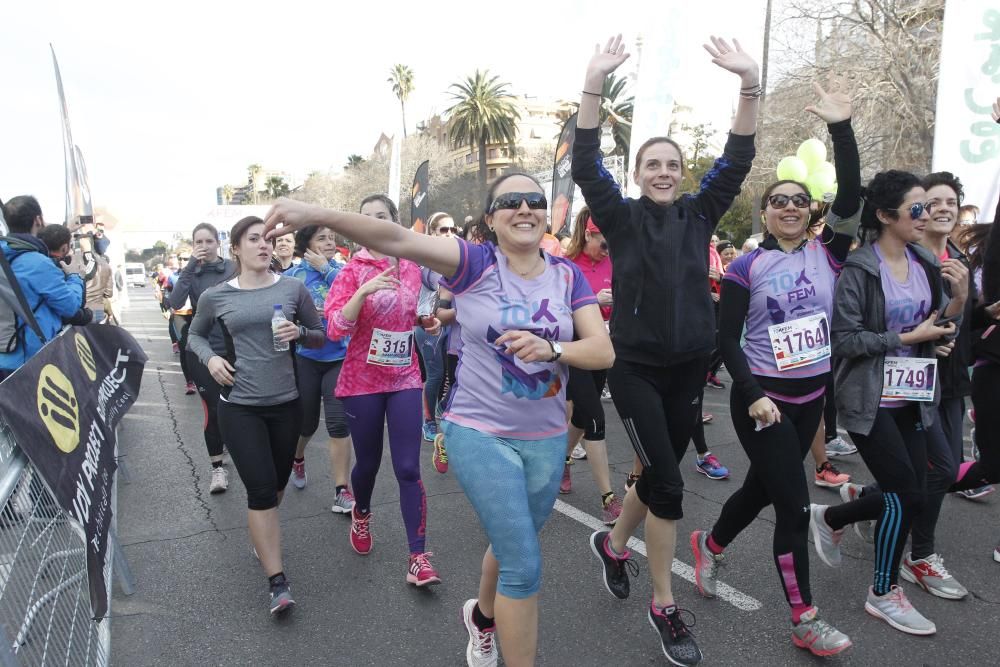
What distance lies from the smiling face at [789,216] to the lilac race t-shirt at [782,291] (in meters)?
0.08

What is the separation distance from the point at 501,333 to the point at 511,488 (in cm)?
55

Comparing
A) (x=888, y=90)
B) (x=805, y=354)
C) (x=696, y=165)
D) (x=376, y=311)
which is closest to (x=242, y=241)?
(x=376, y=311)

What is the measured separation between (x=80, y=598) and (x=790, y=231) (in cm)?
339

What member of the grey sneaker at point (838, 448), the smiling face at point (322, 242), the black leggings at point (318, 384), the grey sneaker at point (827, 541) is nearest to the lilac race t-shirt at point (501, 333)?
the grey sneaker at point (827, 541)

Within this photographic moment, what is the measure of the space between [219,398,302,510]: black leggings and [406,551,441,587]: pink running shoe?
79cm

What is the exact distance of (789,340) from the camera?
10.0 ft

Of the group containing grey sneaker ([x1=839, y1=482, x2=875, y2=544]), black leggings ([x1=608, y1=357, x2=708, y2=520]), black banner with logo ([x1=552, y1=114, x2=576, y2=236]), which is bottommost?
grey sneaker ([x1=839, y1=482, x2=875, y2=544])

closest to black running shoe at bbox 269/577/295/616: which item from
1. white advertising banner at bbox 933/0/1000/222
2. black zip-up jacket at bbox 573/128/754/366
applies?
black zip-up jacket at bbox 573/128/754/366

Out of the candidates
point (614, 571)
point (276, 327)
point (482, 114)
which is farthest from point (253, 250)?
point (482, 114)

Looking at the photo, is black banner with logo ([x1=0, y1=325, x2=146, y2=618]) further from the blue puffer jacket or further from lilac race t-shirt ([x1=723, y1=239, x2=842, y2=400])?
lilac race t-shirt ([x1=723, y1=239, x2=842, y2=400])

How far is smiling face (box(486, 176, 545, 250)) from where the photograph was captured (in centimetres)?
254

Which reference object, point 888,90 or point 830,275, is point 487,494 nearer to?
point 830,275

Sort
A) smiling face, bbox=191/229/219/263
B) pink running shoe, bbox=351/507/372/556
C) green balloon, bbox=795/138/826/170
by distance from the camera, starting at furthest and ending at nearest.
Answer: smiling face, bbox=191/229/219/263 < pink running shoe, bbox=351/507/372/556 < green balloon, bbox=795/138/826/170

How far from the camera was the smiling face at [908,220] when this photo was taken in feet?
10.2
